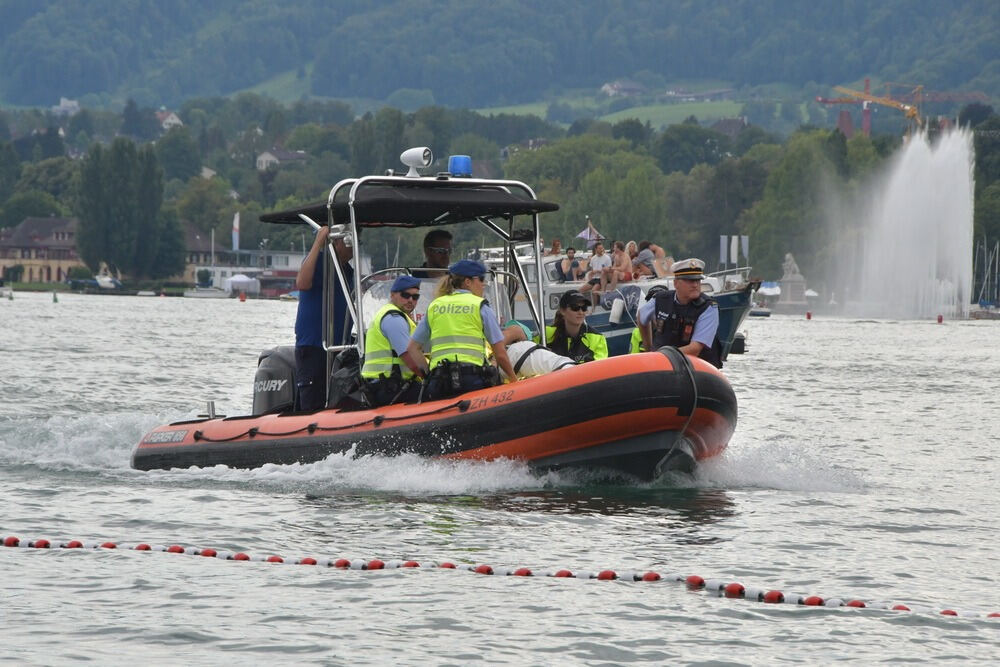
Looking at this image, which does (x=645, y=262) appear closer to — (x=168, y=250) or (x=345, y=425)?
(x=345, y=425)

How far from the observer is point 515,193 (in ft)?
48.6

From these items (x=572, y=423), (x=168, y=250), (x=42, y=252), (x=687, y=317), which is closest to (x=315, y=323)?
(x=572, y=423)

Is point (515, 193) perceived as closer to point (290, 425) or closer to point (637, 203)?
point (290, 425)

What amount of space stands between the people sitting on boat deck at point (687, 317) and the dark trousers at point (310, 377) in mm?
2707

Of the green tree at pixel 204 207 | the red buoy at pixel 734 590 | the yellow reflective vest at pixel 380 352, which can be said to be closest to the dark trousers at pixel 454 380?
the yellow reflective vest at pixel 380 352

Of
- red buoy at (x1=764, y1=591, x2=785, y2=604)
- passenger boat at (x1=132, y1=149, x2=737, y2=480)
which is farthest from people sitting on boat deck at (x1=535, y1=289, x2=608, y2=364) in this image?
red buoy at (x1=764, y1=591, x2=785, y2=604)

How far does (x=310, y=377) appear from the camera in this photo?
1413cm

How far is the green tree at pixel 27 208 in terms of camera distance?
7766 inches

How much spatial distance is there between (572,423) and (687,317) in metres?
1.75

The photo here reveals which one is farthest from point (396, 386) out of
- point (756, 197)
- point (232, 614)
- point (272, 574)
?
point (756, 197)

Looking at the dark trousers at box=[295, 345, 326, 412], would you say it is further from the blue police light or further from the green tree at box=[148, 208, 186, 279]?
the green tree at box=[148, 208, 186, 279]

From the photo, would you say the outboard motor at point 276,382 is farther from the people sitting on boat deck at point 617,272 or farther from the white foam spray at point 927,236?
the white foam spray at point 927,236

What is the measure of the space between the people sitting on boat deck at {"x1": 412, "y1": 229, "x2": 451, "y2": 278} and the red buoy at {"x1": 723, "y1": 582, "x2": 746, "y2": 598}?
4.89m

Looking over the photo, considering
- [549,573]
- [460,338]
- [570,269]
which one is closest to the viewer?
[549,573]
